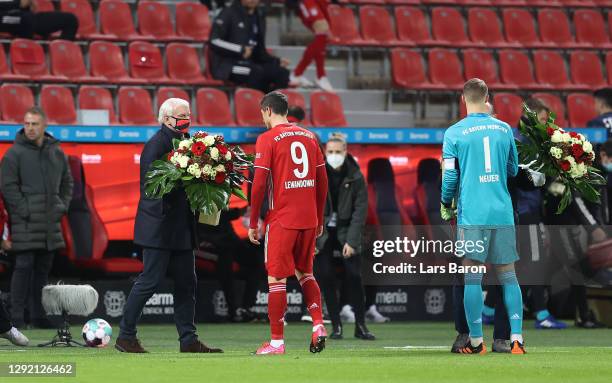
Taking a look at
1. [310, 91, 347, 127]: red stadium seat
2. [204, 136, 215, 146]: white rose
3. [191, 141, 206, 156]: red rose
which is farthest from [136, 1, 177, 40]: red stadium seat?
[191, 141, 206, 156]: red rose

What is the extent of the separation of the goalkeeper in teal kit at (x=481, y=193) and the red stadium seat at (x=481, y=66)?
35.8ft

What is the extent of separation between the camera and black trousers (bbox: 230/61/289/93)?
18203 millimetres

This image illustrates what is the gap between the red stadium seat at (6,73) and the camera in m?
17.2

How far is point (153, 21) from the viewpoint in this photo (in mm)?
19344

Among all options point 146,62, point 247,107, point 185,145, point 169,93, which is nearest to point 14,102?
point 169,93

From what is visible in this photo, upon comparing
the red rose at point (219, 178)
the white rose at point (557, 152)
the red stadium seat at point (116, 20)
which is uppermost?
the red stadium seat at point (116, 20)

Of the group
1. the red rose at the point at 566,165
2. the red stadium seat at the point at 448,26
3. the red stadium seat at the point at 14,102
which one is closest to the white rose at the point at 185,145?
the red rose at the point at 566,165

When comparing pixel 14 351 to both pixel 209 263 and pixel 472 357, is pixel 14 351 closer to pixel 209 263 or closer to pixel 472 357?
pixel 472 357

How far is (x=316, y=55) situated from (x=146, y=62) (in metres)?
2.63

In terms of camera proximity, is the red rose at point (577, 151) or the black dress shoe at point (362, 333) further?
the black dress shoe at point (362, 333)

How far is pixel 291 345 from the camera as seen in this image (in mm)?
11859

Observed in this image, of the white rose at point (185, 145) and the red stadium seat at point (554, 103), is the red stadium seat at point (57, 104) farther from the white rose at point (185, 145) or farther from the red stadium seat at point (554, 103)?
the red stadium seat at point (554, 103)

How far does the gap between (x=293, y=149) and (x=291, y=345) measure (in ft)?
8.63

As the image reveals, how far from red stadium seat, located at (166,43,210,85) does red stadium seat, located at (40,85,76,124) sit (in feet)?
6.71
